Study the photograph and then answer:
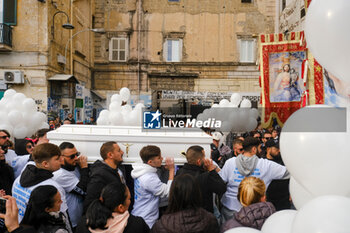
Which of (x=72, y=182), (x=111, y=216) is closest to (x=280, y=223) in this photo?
(x=111, y=216)

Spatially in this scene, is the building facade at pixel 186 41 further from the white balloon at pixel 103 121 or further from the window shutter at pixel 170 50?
the white balloon at pixel 103 121

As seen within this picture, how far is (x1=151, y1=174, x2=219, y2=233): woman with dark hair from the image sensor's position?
62.5 inches

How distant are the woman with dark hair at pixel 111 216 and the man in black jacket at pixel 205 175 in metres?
0.88

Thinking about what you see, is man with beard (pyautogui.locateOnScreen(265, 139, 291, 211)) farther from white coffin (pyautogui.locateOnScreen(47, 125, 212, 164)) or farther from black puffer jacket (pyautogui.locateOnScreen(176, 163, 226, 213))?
white coffin (pyautogui.locateOnScreen(47, 125, 212, 164))

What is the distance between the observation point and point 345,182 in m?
1.28

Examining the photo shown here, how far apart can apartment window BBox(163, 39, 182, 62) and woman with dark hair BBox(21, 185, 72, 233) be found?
14.8 metres

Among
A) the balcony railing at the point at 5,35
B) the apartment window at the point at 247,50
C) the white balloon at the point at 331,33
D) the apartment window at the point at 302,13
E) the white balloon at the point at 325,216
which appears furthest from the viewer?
the apartment window at the point at 247,50

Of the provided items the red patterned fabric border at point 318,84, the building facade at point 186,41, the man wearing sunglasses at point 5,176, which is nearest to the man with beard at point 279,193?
the man wearing sunglasses at point 5,176

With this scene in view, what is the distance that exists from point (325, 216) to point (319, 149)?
1.15ft

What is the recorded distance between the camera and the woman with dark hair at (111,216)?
4.98ft

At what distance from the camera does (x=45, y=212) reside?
1.62 meters

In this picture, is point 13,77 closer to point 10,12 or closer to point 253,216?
point 10,12

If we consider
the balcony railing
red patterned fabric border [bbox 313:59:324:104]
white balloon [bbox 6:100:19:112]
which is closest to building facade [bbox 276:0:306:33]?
red patterned fabric border [bbox 313:59:324:104]

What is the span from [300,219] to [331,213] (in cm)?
13
